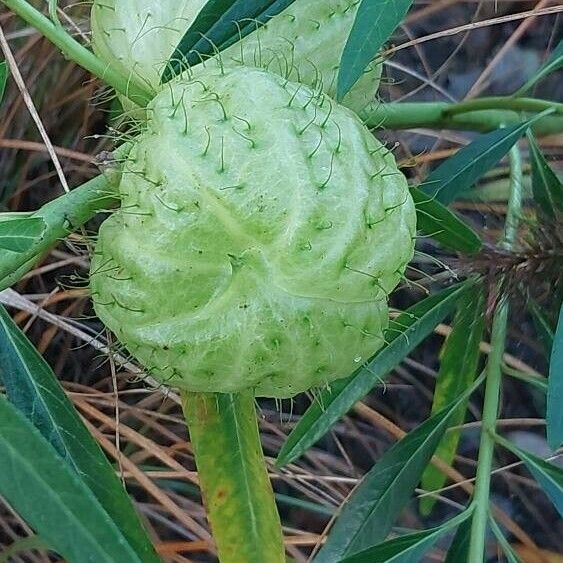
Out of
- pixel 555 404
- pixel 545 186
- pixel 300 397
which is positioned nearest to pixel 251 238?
pixel 555 404

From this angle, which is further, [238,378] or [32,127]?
[32,127]

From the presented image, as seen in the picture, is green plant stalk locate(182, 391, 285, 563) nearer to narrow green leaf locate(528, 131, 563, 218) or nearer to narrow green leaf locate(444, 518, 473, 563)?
narrow green leaf locate(444, 518, 473, 563)

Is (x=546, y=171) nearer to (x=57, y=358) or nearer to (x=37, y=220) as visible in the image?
(x=37, y=220)

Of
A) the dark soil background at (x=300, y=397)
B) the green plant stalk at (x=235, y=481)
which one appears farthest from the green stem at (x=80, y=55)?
the dark soil background at (x=300, y=397)

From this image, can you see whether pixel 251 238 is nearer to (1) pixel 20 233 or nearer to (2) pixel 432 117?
(1) pixel 20 233

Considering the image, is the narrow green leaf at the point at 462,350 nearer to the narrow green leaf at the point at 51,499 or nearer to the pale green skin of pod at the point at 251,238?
the pale green skin of pod at the point at 251,238

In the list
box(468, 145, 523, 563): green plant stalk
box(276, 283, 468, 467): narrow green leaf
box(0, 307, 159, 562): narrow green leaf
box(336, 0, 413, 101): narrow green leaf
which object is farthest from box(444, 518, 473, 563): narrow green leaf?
box(336, 0, 413, 101): narrow green leaf

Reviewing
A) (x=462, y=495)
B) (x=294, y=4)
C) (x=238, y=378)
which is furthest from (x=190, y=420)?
(x=462, y=495)
